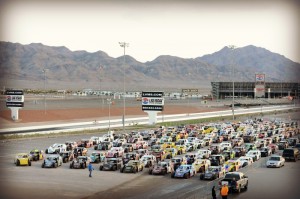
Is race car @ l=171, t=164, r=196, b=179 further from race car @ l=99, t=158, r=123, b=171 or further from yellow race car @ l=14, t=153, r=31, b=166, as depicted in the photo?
yellow race car @ l=14, t=153, r=31, b=166

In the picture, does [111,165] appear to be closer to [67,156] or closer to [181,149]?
[67,156]

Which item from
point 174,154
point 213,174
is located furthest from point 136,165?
point 174,154

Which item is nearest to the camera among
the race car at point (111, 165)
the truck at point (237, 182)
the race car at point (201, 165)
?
the truck at point (237, 182)

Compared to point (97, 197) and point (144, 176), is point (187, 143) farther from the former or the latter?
point (97, 197)

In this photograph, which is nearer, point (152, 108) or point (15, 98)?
point (152, 108)

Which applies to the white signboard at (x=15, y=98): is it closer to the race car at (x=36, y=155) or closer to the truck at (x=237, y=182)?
the race car at (x=36, y=155)

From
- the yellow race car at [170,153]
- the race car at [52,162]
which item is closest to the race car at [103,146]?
the yellow race car at [170,153]

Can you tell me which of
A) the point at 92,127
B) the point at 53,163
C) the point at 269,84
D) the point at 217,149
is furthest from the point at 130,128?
the point at 269,84

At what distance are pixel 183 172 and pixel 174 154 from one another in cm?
823

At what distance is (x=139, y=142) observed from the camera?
127 ft

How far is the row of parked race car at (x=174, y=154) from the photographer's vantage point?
89.2 ft

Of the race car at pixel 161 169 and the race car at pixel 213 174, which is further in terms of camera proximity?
the race car at pixel 161 169

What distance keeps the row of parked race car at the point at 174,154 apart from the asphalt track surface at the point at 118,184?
0.59 metres

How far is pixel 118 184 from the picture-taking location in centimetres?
2356
